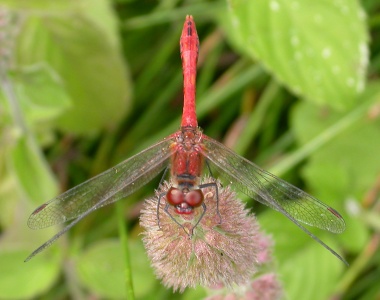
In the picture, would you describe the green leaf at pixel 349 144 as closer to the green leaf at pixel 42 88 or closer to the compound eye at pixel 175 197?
the green leaf at pixel 42 88

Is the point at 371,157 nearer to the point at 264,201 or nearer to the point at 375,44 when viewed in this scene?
the point at 375,44

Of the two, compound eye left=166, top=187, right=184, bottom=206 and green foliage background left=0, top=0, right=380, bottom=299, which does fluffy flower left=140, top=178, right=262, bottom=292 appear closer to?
compound eye left=166, top=187, right=184, bottom=206

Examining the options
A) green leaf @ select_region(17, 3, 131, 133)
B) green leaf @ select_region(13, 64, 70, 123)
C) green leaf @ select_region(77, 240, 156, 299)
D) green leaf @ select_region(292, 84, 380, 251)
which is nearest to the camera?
green leaf @ select_region(13, 64, 70, 123)

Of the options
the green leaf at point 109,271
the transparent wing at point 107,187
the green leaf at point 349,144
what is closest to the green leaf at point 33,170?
the green leaf at point 109,271

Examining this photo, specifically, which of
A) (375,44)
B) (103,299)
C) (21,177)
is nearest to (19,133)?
(21,177)

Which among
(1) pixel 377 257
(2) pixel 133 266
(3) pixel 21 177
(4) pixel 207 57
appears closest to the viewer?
(3) pixel 21 177

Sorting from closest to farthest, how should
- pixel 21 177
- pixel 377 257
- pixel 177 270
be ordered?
pixel 177 270 < pixel 21 177 < pixel 377 257

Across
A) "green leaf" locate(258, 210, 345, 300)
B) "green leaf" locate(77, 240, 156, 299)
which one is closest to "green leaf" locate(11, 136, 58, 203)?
"green leaf" locate(77, 240, 156, 299)

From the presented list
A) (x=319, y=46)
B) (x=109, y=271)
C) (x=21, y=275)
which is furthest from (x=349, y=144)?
(x=21, y=275)
